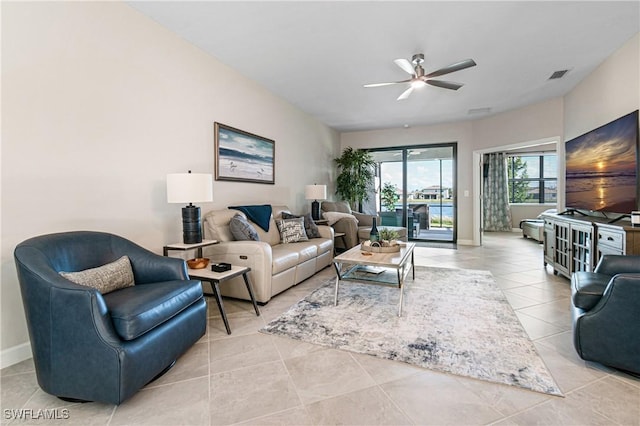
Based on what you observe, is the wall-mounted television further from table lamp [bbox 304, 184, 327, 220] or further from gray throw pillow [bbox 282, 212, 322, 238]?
table lamp [bbox 304, 184, 327, 220]

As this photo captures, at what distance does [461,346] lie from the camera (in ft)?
6.92

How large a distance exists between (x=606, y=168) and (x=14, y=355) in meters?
5.51

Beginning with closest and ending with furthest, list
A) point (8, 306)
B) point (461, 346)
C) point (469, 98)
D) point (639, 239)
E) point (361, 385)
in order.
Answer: point (361, 385), point (8, 306), point (461, 346), point (639, 239), point (469, 98)

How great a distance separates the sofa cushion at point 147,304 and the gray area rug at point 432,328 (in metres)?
0.79

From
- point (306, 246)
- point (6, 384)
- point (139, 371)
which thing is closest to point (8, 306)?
point (6, 384)

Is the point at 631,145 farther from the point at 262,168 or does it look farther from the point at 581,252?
the point at 262,168

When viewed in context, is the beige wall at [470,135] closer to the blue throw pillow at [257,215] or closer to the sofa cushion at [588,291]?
the sofa cushion at [588,291]

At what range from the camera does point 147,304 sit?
1.63 metres

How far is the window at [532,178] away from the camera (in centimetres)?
856

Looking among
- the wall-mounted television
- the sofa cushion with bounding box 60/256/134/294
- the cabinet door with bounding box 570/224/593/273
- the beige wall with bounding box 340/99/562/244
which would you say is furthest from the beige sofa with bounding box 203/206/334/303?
the beige wall with bounding box 340/99/562/244

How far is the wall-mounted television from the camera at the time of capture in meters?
2.86

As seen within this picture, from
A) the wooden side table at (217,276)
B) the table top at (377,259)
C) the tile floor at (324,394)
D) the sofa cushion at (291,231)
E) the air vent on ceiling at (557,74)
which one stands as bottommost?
the tile floor at (324,394)

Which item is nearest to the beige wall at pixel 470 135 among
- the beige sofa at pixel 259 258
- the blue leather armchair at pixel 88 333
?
the beige sofa at pixel 259 258

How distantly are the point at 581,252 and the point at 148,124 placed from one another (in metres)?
4.65
